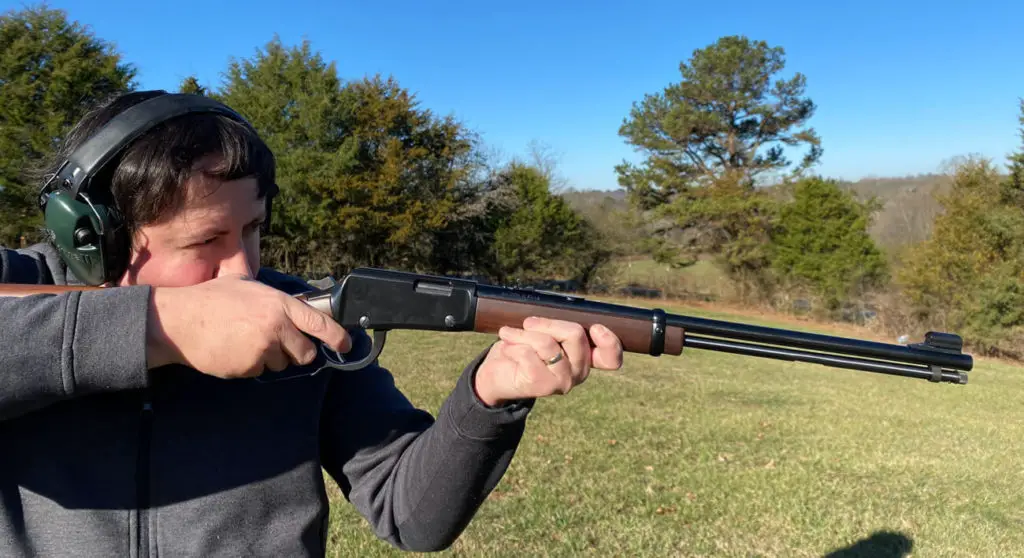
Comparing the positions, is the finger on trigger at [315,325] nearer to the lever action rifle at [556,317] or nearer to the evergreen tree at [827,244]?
the lever action rifle at [556,317]

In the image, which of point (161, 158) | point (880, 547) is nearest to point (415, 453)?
point (161, 158)

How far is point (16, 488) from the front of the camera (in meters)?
1.62

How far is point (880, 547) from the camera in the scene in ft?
17.7

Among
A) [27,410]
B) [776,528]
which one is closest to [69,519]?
[27,410]

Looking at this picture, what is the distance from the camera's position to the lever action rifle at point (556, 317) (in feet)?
6.92

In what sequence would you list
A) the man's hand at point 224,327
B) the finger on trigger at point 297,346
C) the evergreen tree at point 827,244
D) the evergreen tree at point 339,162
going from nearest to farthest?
the man's hand at point 224,327, the finger on trigger at point 297,346, the evergreen tree at point 339,162, the evergreen tree at point 827,244

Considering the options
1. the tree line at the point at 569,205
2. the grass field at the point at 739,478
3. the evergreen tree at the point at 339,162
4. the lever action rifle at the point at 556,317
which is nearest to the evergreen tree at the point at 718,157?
the tree line at the point at 569,205

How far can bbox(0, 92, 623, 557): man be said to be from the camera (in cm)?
150

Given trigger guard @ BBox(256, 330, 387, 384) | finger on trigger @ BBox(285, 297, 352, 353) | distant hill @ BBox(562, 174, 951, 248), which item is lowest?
trigger guard @ BBox(256, 330, 387, 384)

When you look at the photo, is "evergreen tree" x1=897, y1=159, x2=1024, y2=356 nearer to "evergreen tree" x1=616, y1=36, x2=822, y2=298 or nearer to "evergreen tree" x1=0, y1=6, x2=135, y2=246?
"evergreen tree" x1=616, y1=36, x2=822, y2=298

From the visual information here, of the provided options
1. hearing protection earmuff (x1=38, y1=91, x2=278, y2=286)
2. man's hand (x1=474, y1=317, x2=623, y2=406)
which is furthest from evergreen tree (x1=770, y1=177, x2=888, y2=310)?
hearing protection earmuff (x1=38, y1=91, x2=278, y2=286)

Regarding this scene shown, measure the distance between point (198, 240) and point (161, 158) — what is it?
0.23 metres

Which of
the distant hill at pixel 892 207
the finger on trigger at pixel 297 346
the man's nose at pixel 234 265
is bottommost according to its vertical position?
the finger on trigger at pixel 297 346

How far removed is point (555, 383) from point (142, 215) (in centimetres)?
122
